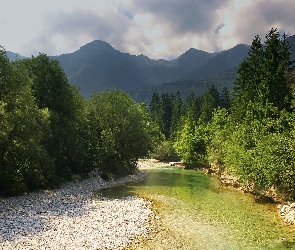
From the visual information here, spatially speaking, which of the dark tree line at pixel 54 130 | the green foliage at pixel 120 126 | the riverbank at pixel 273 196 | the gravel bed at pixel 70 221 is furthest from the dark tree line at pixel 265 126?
the dark tree line at pixel 54 130

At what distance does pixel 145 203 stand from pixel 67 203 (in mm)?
8395

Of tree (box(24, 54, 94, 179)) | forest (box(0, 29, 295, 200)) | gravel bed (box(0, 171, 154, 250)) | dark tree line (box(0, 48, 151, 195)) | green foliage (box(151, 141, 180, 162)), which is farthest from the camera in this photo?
green foliage (box(151, 141, 180, 162))

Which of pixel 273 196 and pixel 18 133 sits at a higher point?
pixel 18 133

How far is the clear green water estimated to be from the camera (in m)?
20.5

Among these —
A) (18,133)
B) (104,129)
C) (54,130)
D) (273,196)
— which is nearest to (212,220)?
(273,196)

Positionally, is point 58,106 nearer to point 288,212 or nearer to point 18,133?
point 18,133

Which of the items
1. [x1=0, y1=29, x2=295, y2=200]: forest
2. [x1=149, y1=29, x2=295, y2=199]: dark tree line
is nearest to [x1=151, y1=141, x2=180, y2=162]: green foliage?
[x1=0, y1=29, x2=295, y2=200]: forest

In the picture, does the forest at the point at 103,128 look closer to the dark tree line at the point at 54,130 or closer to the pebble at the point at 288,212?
the dark tree line at the point at 54,130

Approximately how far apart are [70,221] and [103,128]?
110ft

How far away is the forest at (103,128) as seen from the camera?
97.5ft

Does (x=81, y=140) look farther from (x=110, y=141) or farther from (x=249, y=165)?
(x=249, y=165)

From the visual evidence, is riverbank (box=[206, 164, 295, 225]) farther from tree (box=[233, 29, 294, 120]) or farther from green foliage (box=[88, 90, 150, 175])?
green foliage (box=[88, 90, 150, 175])

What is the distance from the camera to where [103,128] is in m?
56.3

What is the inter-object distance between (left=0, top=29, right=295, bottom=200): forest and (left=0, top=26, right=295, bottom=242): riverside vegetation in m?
0.10
